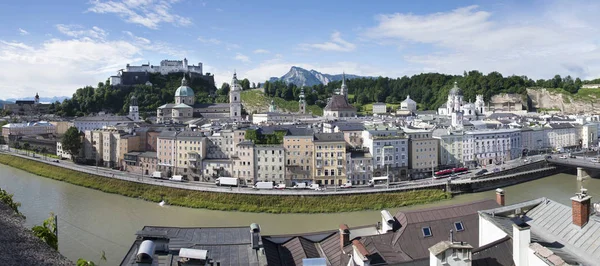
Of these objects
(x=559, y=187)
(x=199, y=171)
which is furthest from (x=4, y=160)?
(x=559, y=187)

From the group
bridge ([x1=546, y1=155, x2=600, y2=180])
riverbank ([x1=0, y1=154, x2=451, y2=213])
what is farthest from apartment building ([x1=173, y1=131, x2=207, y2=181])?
bridge ([x1=546, y1=155, x2=600, y2=180])

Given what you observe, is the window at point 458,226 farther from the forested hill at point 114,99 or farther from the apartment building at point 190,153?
the forested hill at point 114,99

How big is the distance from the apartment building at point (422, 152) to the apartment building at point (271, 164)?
9.28 m

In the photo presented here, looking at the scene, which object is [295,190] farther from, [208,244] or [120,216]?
[208,244]

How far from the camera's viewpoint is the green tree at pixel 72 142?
3825 cm

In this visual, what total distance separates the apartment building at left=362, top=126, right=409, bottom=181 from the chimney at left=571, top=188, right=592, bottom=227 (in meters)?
22.4

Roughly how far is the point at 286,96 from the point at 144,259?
212ft

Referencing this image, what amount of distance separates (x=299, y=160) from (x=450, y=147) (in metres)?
12.9

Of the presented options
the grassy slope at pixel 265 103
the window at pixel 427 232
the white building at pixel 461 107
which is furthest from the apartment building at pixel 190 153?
the grassy slope at pixel 265 103

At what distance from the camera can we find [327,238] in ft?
32.5

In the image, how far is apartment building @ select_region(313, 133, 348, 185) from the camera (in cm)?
2870

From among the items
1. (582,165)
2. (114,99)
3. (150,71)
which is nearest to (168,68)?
(150,71)

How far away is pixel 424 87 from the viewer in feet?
264

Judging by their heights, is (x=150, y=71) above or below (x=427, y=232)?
above
